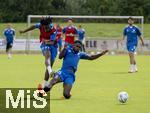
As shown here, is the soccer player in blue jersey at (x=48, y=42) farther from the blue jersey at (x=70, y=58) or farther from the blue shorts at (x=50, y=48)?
the blue jersey at (x=70, y=58)

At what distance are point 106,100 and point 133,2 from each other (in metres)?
65.7

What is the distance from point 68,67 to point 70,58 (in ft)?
0.83

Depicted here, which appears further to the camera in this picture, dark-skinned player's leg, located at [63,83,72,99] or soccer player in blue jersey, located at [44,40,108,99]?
soccer player in blue jersey, located at [44,40,108,99]

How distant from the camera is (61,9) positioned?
83.8 metres

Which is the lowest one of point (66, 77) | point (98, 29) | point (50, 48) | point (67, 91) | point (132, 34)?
point (98, 29)

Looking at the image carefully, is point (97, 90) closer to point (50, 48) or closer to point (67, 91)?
point (50, 48)

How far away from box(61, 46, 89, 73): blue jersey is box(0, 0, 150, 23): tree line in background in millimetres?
61087

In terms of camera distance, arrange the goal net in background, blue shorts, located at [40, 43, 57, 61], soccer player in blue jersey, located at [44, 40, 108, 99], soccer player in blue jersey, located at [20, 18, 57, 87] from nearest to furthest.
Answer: soccer player in blue jersey, located at [44, 40, 108, 99]
soccer player in blue jersey, located at [20, 18, 57, 87]
blue shorts, located at [40, 43, 57, 61]
the goal net in background

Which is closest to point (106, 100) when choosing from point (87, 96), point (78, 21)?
point (87, 96)

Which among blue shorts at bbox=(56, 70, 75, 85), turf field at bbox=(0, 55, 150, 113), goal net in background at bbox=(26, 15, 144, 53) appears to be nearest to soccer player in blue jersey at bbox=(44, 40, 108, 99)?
blue shorts at bbox=(56, 70, 75, 85)

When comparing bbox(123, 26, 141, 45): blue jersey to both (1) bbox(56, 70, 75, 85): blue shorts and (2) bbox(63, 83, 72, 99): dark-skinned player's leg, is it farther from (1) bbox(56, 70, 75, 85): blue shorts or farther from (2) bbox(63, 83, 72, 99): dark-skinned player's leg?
(2) bbox(63, 83, 72, 99): dark-skinned player's leg

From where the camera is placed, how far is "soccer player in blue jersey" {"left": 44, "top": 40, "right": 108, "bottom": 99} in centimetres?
1578

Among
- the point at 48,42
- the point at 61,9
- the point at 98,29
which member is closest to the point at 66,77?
the point at 48,42

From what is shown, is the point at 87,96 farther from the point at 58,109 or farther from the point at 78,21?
the point at 78,21
